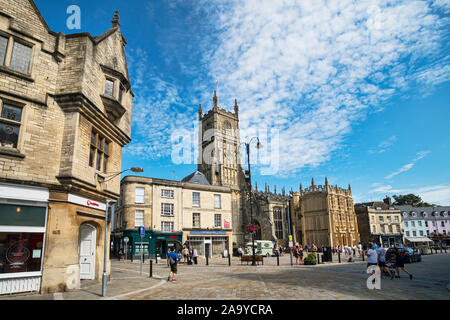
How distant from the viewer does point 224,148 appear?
63.2 metres

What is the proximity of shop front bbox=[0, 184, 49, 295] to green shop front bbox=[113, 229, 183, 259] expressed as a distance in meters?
20.9

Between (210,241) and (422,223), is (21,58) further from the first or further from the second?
(422,223)

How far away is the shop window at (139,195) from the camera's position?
31.6 m

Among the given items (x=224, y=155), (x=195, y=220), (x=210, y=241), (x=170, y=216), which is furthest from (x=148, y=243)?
(x=224, y=155)

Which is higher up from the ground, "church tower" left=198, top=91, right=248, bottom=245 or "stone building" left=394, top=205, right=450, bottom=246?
"church tower" left=198, top=91, right=248, bottom=245

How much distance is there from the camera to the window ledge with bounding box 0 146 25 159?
29.1ft

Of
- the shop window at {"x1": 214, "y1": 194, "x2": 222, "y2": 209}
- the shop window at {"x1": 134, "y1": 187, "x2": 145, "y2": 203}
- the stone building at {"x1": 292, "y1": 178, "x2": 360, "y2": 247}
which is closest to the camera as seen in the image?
Answer: the shop window at {"x1": 134, "y1": 187, "x2": 145, "y2": 203}

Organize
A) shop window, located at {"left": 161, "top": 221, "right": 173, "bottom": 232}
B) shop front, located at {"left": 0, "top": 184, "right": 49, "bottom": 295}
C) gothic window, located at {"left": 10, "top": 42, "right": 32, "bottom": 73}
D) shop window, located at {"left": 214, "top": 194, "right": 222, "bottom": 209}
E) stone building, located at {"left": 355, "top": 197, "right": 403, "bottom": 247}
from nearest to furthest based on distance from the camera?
shop front, located at {"left": 0, "top": 184, "right": 49, "bottom": 295} < gothic window, located at {"left": 10, "top": 42, "right": 32, "bottom": 73} < shop window, located at {"left": 161, "top": 221, "right": 173, "bottom": 232} < shop window, located at {"left": 214, "top": 194, "right": 222, "bottom": 209} < stone building, located at {"left": 355, "top": 197, "right": 403, "bottom": 247}

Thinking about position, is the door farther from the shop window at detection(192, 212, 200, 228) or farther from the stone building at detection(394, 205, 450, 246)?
the stone building at detection(394, 205, 450, 246)

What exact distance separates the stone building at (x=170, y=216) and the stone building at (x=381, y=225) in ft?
114

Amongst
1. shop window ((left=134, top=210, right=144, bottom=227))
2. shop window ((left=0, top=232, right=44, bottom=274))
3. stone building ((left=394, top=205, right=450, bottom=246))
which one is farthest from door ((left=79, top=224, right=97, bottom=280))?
stone building ((left=394, top=205, right=450, bottom=246))
